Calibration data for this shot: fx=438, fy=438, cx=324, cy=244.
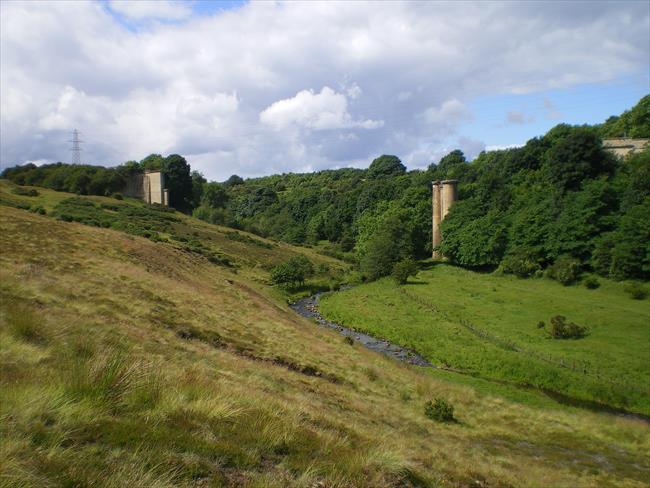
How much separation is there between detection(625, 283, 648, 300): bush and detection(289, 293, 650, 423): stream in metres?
18.8

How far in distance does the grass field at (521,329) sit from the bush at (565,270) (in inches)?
43.5

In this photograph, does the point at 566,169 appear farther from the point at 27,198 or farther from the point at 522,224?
the point at 27,198

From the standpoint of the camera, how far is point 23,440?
4.70m

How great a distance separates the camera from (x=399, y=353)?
3566 cm

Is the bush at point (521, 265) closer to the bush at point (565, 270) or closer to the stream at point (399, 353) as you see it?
the bush at point (565, 270)

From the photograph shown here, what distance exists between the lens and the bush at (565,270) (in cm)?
4700

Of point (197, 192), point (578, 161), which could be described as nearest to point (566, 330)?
point (578, 161)

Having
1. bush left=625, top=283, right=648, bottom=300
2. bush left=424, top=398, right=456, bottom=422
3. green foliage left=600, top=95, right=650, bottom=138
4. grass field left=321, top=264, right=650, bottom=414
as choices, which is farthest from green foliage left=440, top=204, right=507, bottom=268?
bush left=424, top=398, right=456, bottom=422

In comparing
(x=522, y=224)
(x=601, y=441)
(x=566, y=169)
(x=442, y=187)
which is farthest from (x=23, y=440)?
(x=442, y=187)

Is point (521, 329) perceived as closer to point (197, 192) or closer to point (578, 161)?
point (578, 161)

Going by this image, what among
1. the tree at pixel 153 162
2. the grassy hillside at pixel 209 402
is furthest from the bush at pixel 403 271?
the tree at pixel 153 162

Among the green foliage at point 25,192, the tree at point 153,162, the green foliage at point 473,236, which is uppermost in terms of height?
the tree at point 153,162

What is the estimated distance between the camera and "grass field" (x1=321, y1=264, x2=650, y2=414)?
28641mm

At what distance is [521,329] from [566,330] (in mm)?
3610
